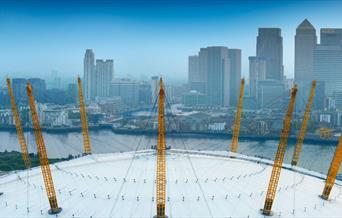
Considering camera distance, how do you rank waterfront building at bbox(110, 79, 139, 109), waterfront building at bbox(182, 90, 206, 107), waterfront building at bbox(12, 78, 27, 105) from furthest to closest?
waterfront building at bbox(110, 79, 139, 109), waterfront building at bbox(182, 90, 206, 107), waterfront building at bbox(12, 78, 27, 105)

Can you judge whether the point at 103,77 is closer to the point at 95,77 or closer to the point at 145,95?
the point at 95,77

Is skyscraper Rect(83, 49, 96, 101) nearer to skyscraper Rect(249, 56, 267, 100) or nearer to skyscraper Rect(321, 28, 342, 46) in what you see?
skyscraper Rect(249, 56, 267, 100)

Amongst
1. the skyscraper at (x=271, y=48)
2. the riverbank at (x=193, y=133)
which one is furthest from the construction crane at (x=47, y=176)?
the skyscraper at (x=271, y=48)

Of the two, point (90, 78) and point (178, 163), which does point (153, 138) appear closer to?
point (178, 163)

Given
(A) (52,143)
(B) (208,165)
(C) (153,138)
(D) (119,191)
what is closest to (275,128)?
(C) (153,138)

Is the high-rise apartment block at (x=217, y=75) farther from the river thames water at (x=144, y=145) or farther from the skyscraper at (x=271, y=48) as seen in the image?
the river thames water at (x=144, y=145)

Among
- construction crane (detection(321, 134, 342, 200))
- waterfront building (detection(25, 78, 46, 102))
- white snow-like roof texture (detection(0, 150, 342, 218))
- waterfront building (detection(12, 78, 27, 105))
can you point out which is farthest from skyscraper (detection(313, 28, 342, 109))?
construction crane (detection(321, 134, 342, 200))
